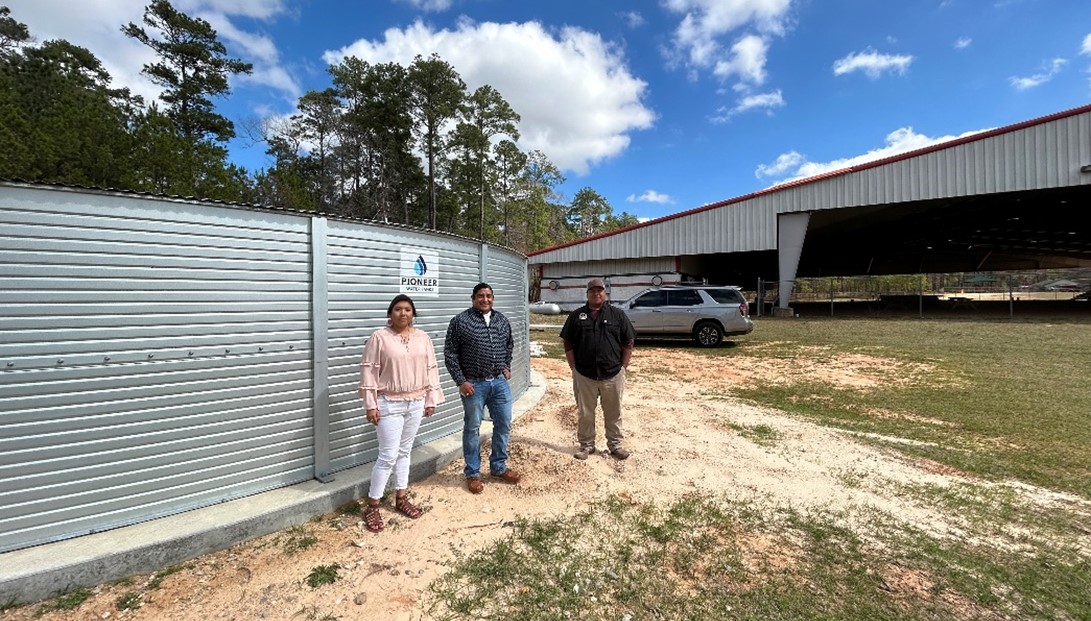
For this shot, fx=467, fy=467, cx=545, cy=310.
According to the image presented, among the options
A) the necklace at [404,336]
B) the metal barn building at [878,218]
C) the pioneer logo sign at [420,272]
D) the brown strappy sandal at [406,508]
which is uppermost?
the metal barn building at [878,218]

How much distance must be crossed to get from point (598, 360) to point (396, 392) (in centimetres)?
200

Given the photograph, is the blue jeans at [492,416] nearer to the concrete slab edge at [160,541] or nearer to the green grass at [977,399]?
the concrete slab edge at [160,541]

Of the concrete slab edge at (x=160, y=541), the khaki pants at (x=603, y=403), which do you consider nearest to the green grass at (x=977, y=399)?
the khaki pants at (x=603, y=403)

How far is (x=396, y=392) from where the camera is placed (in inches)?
132

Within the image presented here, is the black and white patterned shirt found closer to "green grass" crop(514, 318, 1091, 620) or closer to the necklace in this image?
the necklace

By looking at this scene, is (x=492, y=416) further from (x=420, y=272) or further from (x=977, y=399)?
(x=977, y=399)

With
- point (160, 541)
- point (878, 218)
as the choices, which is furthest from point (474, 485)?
point (878, 218)

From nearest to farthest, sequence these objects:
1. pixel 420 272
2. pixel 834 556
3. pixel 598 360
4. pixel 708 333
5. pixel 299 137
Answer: pixel 834 556
pixel 598 360
pixel 420 272
pixel 708 333
pixel 299 137

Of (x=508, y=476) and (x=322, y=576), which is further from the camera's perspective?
(x=508, y=476)

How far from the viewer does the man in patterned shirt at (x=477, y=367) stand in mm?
3879

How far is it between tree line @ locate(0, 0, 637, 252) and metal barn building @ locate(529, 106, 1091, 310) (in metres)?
13.2

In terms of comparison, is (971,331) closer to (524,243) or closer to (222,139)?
(524,243)

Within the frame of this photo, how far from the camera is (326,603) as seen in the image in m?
2.57

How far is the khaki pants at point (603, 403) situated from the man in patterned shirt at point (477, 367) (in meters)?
0.94
